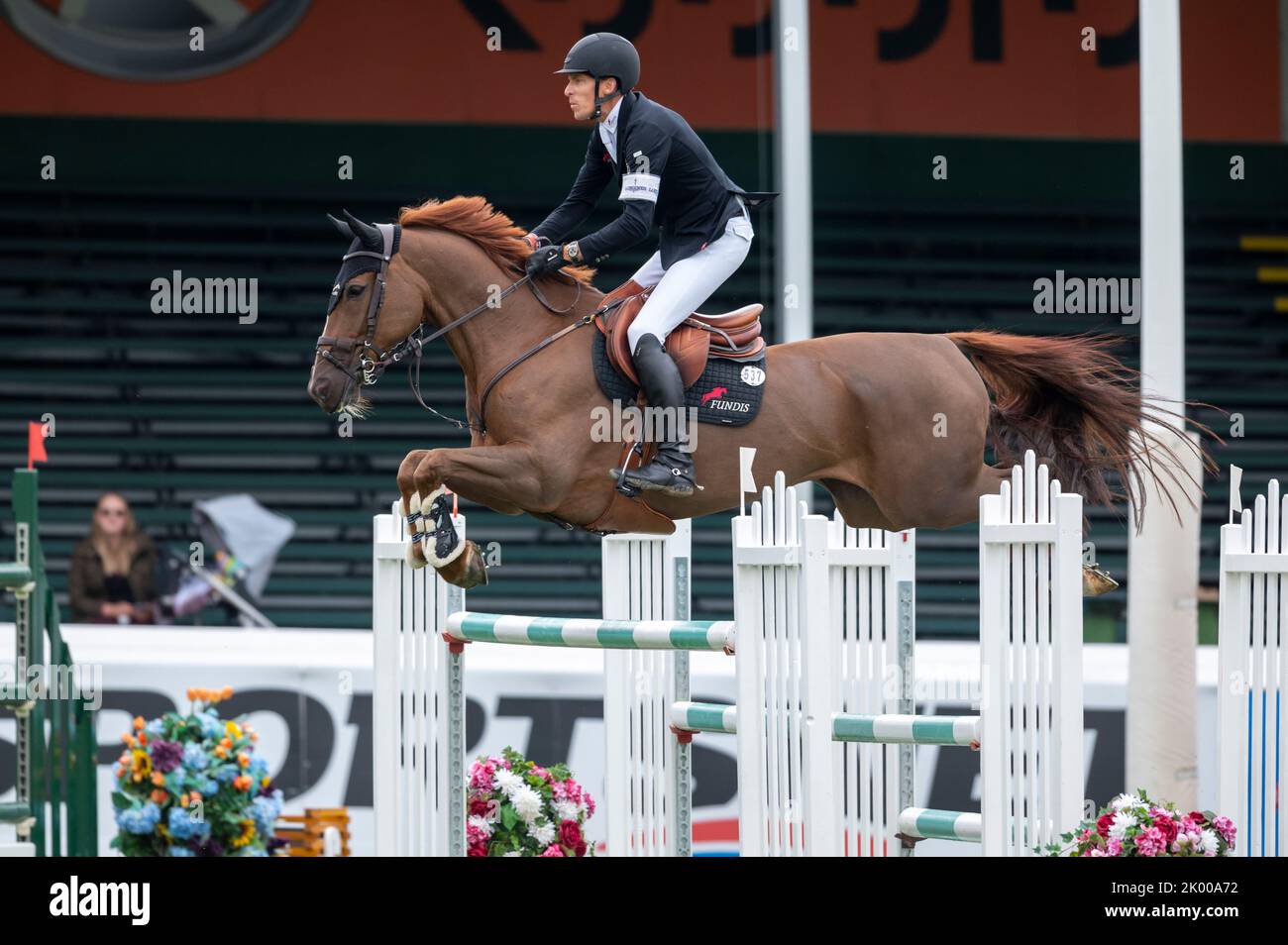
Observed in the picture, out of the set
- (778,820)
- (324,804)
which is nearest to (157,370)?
(324,804)

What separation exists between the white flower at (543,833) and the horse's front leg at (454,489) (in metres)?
0.99

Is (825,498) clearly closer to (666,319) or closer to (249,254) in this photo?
(249,254)

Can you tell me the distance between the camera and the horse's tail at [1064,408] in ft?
17.9

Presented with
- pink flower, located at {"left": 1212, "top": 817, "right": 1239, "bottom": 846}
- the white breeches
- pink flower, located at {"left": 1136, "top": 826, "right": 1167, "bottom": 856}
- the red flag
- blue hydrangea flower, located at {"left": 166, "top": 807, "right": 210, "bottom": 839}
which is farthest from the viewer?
blue hydrangea flower, located at {"left": 166, "top": 807, "right": 210, "bottom": 839}

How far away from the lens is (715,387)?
16.4ft

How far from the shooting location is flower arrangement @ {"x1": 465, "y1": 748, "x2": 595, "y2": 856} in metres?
5.41

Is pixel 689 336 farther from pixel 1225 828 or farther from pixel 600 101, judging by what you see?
pixel 1225 828

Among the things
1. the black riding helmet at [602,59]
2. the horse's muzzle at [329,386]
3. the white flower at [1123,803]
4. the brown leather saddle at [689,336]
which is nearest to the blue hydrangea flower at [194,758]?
the horse's muzzle at [329,386]

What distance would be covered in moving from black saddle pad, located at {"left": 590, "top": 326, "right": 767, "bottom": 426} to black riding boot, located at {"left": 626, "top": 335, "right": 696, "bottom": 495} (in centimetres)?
11

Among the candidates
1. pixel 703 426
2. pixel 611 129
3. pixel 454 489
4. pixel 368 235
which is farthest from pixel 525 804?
pixel 611 129

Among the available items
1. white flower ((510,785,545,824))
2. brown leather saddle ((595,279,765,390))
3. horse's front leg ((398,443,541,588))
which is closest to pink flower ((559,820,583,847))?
white flower ((510,785,545,824))

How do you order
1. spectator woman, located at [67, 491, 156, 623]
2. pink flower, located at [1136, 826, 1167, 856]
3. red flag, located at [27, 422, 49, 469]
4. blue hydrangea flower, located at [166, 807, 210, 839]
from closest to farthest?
1. pink flower, located at [1136, 826, 1167, 856]
2. red flag, located at [27, 422, 49, 469]
3. blue hydrangea flower, located at [166, 807, 210, 839]
4. spectator woman, located at [67, 491, 156, 623]

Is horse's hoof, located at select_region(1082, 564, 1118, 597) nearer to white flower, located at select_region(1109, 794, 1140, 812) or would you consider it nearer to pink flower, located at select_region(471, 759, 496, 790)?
white flower, located at select_region(1109, 794, 1140, 812)

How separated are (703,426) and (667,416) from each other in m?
0.15
